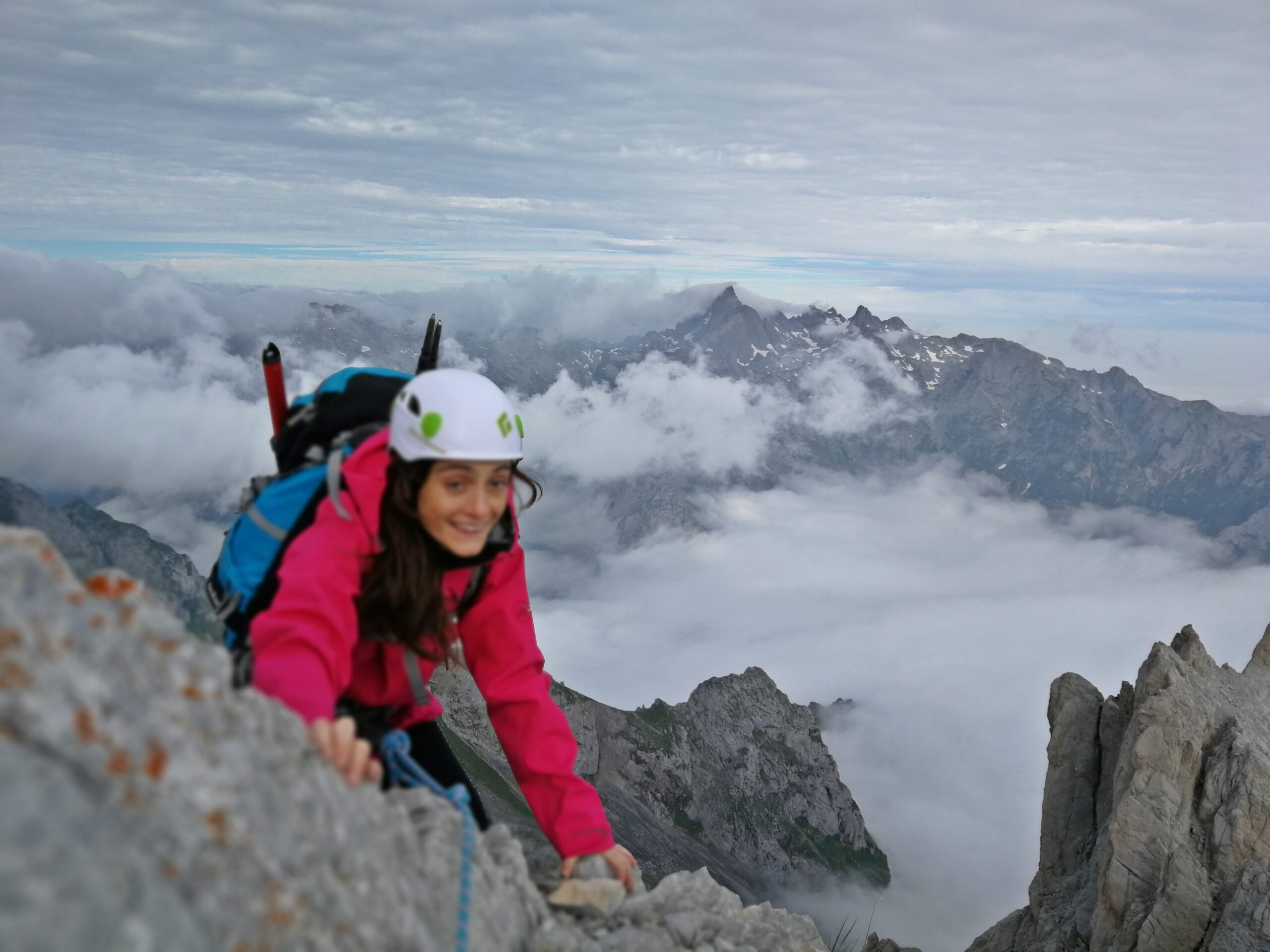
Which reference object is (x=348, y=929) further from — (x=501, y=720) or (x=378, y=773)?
(x=501, y=720)

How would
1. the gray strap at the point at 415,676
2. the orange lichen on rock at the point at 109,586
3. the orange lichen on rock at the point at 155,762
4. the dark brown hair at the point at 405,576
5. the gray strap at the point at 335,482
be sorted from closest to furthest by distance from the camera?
the orange lichen on rock at the point at 155,762
the orange lichen on rock at the point at 109,586
the gray strap at the point at 335,482
the dark brown hair at the point at 405,576
the gray strap at the point at 415,676

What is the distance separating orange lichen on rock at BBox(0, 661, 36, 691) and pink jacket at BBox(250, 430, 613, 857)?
2204 millimetres

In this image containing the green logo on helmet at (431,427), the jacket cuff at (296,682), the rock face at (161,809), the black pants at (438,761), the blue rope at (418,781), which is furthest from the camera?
the black pants at (438,761)

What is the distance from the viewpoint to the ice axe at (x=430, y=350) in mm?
8977

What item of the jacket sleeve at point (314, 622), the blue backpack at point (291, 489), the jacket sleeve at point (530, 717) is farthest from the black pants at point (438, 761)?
the jacket sleeve at point (314, 622)

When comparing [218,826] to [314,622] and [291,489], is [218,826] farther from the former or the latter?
[291,489]

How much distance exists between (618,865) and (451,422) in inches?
165

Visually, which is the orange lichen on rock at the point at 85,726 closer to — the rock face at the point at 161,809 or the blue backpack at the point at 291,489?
the rock face at the point at 161,809

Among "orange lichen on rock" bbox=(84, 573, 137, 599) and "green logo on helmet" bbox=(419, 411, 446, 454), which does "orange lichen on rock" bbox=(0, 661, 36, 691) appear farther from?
"green logo on helmet" bbox=(419, 411, 446, 454)

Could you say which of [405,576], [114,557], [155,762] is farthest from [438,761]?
[114,557]

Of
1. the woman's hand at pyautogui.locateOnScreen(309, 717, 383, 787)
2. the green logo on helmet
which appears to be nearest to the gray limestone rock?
the green logo on helmet

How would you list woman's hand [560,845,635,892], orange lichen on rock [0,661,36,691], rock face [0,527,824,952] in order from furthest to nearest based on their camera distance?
woman's hand [560,845,635,892] → orange lichen on rock [0,661,36,691] → rock face [0,527,824,952]

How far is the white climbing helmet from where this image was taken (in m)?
6.29

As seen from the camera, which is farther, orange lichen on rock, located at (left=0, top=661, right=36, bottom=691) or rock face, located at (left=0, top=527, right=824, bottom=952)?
orange lichen on rock, located at (left=0, top=661, right=36, bottom=691)
